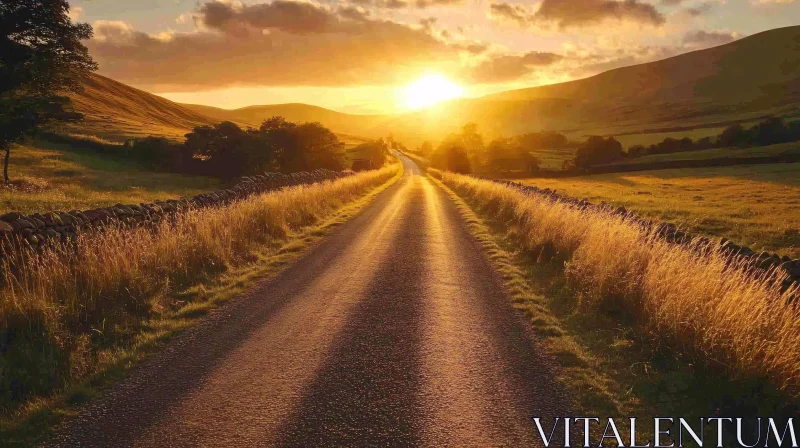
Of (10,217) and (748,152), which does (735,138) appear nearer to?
(748,152)

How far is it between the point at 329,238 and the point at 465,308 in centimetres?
871

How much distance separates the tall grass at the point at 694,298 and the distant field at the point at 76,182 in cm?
2574

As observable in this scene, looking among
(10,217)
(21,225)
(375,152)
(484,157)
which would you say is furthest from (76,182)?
(484,157)

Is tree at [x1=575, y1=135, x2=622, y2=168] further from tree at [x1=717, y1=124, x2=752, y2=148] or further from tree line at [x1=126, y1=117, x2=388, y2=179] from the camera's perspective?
tree line at [x1=126, y1=117, x2=388, y2=179]

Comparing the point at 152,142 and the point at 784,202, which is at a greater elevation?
the point at 152,142

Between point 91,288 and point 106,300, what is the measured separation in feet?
1.03

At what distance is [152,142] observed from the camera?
60250 millimetres

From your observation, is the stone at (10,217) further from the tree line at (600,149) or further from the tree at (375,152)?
the tree line at (600,149)

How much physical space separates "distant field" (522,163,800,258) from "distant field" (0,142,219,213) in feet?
102

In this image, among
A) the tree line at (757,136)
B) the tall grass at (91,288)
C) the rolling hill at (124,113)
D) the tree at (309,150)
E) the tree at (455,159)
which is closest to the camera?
the tall grass at (91,288)

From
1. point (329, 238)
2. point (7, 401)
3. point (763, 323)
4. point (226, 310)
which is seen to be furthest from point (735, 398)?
point (329, 238)

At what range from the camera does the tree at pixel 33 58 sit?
101ft

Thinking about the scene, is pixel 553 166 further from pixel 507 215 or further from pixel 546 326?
pixel 546 326

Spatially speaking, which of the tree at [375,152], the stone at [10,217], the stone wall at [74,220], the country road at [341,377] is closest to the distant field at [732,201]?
the country road at [341,377]
